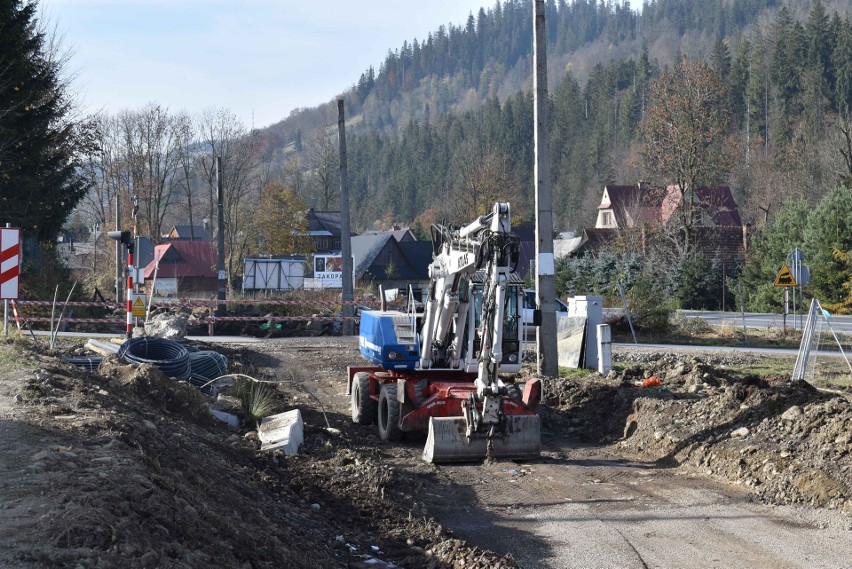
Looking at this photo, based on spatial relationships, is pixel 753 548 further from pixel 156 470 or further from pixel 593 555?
pixel 156 470

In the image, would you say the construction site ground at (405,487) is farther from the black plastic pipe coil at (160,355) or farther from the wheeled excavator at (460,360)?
the black plastic pipe coil at (160,355)

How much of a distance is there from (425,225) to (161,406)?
92.5m

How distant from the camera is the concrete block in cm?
1173

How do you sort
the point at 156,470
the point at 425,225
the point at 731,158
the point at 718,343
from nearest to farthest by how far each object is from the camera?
the point at 156,470
the point at 718,343
the point at 731,158
the point at 425,225

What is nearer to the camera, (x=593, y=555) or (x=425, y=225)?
(x=593, y=555)

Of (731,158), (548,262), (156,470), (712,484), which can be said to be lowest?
(712,484)

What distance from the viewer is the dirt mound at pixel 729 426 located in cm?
998

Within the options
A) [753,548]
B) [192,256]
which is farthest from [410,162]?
[753,548]

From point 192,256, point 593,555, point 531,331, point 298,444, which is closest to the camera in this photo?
point 593,555

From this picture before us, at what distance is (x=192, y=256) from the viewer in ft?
241

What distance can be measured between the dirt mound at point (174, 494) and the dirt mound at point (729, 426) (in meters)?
3.79

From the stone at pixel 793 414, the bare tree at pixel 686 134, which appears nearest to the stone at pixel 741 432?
the stone at pixel 793 414

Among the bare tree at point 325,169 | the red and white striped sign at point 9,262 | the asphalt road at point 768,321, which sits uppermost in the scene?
the bare tree at point 325,169

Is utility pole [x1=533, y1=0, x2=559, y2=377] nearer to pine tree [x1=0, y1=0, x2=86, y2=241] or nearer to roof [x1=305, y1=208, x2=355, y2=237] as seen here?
pine tree [x1=0, y1=0, x2=86, y2=241]
